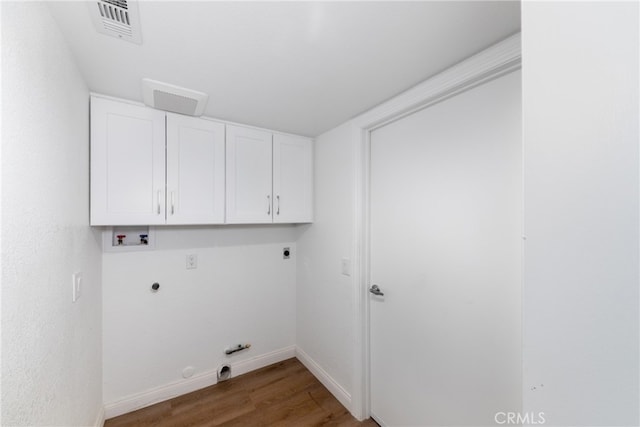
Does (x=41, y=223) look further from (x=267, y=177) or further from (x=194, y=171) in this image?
(x=267, y=177)

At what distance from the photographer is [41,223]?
885 millimetres

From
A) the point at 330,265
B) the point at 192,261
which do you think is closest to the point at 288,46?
the point at 330,265

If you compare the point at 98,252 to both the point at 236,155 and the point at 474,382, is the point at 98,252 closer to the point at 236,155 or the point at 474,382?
the point at 236,155

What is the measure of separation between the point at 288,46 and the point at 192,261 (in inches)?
69.7

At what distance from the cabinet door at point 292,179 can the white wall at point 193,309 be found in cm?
34

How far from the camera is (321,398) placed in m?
2.02

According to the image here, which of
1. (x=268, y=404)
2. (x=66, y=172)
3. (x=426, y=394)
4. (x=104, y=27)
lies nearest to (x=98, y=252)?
(x=66, y=172)

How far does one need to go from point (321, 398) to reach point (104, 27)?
2.61m

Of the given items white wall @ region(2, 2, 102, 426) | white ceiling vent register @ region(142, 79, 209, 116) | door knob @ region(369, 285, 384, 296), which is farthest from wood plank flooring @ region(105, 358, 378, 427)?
white ceiling vent register @ region(142, 79, 209, 116)

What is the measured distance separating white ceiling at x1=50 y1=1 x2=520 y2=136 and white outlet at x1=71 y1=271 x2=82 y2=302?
1060 mm

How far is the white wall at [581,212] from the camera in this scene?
15.9 inches

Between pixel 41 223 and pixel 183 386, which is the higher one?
pixel 41 223

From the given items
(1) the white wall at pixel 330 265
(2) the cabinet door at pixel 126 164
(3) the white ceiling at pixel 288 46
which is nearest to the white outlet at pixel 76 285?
(2) the cabinet door at pixel 126 164

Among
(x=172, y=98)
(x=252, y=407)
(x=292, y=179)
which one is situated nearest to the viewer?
(x=172, y=98)
